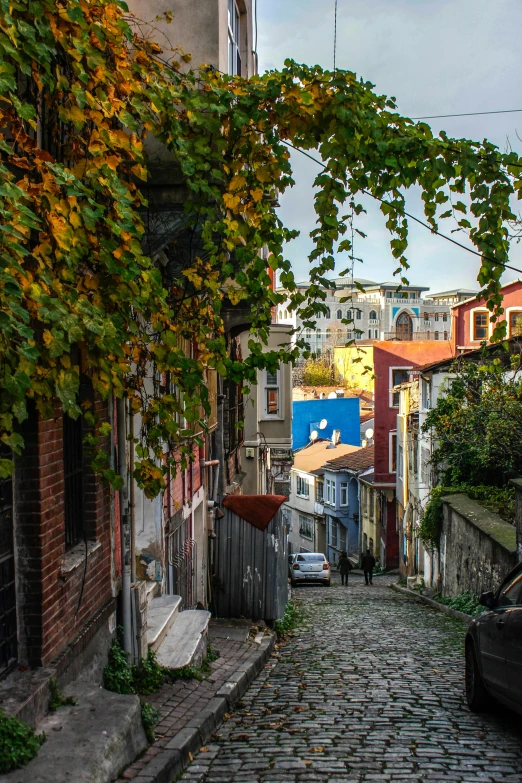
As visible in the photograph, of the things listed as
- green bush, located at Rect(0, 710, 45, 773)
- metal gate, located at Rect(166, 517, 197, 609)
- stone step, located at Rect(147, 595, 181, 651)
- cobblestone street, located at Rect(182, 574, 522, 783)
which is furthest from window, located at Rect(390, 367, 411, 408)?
green bush, located at Rect(0, 710, 45, 773)

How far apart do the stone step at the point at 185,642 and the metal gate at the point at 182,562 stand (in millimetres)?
1040

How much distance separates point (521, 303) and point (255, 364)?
32275 millimetres

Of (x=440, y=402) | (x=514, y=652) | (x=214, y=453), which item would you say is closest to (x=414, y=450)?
(x=440, y=402)

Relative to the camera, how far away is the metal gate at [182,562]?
37.6ft

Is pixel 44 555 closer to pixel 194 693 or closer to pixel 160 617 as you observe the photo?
pixel 194 693

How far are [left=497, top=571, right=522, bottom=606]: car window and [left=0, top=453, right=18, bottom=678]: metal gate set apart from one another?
164 inches

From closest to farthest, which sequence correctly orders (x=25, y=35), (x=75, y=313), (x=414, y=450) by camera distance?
(x=25, y=35), (x=75, y=313), (x=414, y=450)

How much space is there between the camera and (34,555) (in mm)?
5770

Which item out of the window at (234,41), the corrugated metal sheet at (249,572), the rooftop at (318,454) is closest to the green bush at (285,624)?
the corrugated metal sheet at (249,572)

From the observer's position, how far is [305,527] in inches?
2302

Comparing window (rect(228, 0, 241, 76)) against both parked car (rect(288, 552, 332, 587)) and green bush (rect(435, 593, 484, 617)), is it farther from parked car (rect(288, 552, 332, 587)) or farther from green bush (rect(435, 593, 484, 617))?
Result: parked car (rect(288, 552, 332, 587))

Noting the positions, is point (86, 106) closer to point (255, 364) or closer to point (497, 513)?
point (255, 364)

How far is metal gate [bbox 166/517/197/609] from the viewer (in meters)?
11.5

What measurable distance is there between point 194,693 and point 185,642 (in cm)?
99
